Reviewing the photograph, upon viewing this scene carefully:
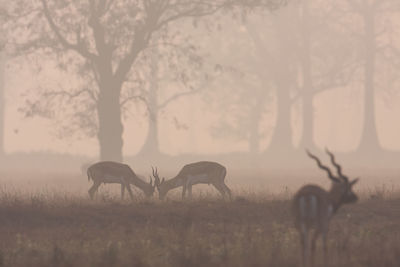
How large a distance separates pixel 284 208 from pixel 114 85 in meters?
17.8

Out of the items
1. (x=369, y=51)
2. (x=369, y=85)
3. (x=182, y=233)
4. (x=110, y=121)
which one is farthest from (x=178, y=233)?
(x=369, y=85)

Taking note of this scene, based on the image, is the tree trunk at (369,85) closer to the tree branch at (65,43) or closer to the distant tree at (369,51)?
the distant tree at (369,51)

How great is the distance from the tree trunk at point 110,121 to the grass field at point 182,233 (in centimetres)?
1541

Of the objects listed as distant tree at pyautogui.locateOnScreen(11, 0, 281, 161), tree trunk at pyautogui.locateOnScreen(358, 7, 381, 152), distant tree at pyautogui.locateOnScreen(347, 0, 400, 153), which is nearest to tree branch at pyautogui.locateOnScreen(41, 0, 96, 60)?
distant tree at pyautogui.locateOnScreen(11, 0, 281, 161)

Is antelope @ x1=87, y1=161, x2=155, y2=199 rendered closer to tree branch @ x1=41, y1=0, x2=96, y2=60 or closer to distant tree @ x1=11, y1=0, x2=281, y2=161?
distant tree @ x1=11, y1=0, x2=281, y2=161

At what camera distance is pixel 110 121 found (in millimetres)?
36031

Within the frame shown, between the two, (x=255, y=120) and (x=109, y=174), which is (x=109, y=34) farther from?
(x=255, y=120)

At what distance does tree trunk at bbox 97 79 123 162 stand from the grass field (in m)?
15.4

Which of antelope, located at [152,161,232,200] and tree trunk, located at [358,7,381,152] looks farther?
tree trunk, located at [358,7,381,152]

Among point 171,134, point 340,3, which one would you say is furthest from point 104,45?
point 171,134

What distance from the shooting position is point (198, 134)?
4031 inches

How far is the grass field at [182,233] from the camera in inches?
482

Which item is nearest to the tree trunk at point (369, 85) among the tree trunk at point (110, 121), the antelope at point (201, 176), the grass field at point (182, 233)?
the tree trunk at point (110, 121)

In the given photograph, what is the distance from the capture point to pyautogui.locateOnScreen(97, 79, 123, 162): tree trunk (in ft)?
117
